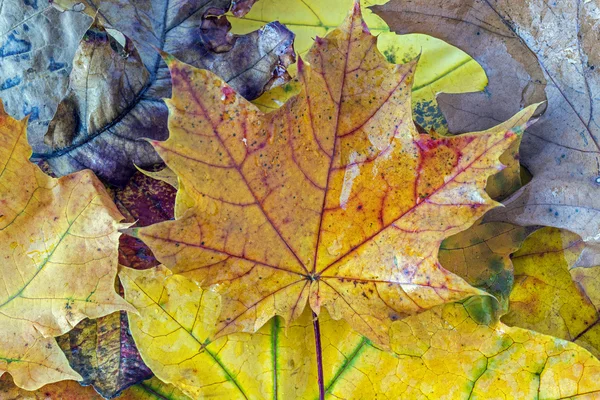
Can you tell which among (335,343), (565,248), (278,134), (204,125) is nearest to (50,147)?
(204,125)

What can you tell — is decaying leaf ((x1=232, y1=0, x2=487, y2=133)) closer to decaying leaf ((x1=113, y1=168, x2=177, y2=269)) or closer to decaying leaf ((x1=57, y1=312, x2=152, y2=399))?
decaying leaf ((x1=113, y1=168, x2=177, y2=269))

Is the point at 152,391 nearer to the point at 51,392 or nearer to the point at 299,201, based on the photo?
the point at 51,392

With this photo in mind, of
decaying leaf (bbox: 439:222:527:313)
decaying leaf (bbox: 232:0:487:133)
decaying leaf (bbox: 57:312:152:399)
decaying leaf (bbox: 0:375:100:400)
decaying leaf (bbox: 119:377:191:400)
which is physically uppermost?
Answer: decaying leaf (bbox: 232:0:487:133)

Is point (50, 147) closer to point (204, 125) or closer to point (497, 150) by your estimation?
point (204, 125)

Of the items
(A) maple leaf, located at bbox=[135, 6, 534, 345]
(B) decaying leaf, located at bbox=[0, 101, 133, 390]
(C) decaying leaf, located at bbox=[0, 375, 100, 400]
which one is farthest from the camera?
(C) decaying leaf, located at bbox=[0, 375, 100, 400]

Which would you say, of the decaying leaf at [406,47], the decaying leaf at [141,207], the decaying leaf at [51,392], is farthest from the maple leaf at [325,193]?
the decaying leaf at [51,392]

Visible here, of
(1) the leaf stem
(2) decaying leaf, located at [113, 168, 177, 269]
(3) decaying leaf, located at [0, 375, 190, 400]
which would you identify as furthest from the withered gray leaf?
(3) decaying leaf, located at [0, 375, 190, 400]

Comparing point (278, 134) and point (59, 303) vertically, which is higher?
point (278, 134)

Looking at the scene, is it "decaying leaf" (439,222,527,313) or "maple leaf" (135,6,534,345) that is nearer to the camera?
"maple leaf" (135,6,534,345)
